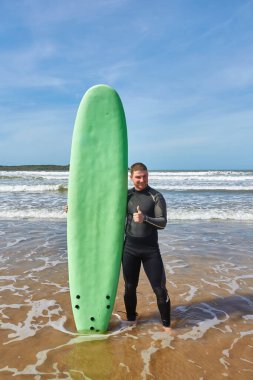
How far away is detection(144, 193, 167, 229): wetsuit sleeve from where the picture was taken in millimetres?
3049

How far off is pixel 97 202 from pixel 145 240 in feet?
1.86

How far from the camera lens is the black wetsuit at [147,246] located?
3168 millimetres

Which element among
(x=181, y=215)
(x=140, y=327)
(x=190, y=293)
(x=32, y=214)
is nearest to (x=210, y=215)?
(x=181, y=215)

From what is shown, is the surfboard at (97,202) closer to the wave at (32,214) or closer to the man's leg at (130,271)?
the man's leg at (130,271)

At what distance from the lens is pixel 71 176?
11.1 ft

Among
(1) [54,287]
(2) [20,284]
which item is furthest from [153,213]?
(2) [20,284]

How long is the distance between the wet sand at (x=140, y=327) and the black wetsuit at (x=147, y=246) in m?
0.40

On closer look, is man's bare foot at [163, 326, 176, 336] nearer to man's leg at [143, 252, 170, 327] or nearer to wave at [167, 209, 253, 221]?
man's leg at [143, 252, 170, 327]

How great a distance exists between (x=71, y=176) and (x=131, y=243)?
835mm

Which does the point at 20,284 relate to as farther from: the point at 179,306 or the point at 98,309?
the point at 179,306

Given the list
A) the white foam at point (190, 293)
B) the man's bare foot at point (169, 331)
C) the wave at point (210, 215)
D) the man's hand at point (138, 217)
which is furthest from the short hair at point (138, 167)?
the wave at point (210, 215)

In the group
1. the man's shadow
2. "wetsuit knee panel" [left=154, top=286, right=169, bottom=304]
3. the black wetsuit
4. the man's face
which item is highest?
the man's face

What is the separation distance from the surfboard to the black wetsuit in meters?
0.09

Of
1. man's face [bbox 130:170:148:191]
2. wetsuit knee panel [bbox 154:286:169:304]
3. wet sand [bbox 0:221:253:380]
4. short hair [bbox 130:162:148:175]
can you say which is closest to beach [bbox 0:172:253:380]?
wet sand [bbox 0:221:253:380]
